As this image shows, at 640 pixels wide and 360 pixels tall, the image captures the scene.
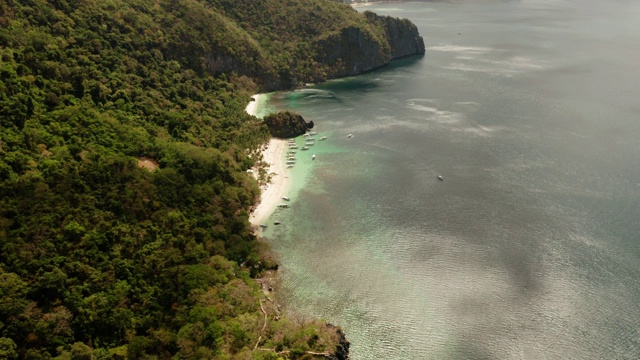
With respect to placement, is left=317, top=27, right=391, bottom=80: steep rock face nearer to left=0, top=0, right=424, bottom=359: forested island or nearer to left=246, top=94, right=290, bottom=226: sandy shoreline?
left=0, top=0, right=424, bottom=359: forested island

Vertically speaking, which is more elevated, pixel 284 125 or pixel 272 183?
pixel 284 125

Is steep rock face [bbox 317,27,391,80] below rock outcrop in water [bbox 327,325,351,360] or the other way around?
the other way around

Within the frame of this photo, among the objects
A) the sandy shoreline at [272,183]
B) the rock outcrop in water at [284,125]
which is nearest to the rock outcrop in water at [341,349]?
the sandy shoreline at [272,183]

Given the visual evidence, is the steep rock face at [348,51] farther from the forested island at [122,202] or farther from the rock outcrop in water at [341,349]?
the rock outcrop in water at [341,349]

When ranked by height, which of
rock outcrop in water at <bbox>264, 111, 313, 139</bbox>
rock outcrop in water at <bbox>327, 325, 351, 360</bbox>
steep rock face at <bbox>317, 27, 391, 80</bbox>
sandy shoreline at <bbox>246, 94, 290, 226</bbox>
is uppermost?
steep rock face at <bbox>317, 27, 391, 80</bbox>

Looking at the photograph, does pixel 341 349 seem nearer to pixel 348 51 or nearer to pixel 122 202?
pixel 122 202

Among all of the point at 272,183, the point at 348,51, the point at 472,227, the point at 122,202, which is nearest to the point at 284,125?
the point at 272,183

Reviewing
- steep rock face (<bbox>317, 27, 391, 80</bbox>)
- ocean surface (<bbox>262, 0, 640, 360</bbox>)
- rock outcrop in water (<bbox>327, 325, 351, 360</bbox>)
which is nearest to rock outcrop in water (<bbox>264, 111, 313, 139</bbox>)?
ocean surface (<bbox>262, 0, 640, 360</bbox>)
